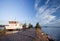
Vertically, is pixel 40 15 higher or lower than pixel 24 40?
higher

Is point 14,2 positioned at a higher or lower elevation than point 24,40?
higher

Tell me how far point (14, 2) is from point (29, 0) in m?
0.44

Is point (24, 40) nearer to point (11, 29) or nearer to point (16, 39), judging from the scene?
point (16, 39)

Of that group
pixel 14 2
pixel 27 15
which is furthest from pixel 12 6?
pixel 27 15

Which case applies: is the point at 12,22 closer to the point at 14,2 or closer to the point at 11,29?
the point at 11,29

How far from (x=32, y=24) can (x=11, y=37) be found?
739mm

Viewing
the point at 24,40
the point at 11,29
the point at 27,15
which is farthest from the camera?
the point at 11,29

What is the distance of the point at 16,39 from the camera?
3.15 meters

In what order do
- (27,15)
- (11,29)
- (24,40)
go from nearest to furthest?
(24,40) → (27,15) → (11,29)

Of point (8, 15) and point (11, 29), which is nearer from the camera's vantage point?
point (8, 15)

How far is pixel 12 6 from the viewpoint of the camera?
3.23m

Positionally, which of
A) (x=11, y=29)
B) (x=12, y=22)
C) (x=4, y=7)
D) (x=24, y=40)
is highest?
(x=4, y=7)

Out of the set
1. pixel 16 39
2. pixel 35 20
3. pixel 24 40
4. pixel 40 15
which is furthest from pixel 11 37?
pixel 40 15

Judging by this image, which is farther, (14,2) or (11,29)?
(11,29)
